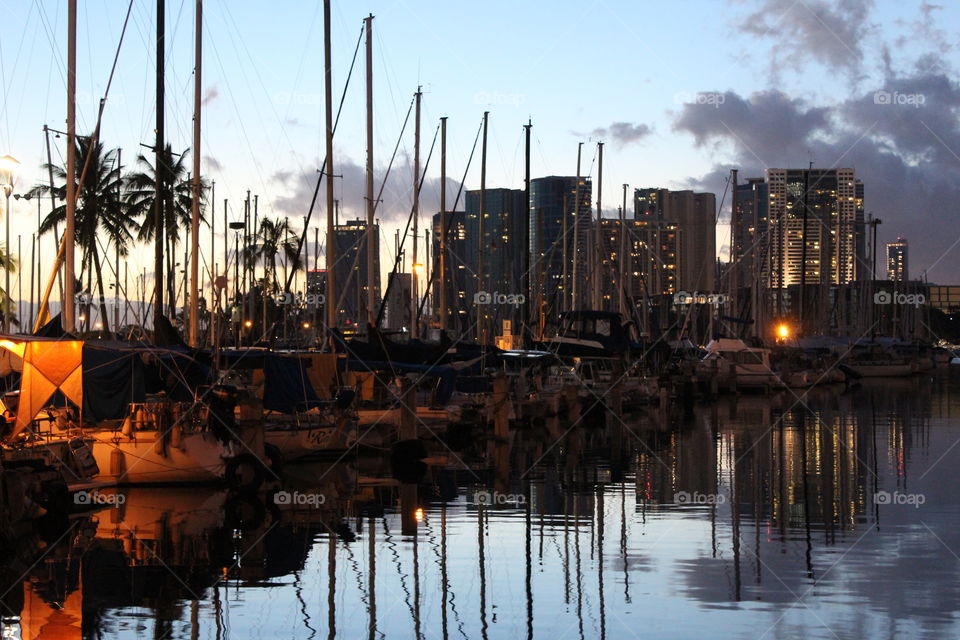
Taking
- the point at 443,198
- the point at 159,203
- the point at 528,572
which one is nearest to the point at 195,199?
the point at 159,203

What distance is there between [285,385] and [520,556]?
14.7m

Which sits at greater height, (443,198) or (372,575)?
(443,198)

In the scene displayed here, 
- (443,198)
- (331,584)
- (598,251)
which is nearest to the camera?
(331,584)

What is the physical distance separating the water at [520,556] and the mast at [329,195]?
581 cm

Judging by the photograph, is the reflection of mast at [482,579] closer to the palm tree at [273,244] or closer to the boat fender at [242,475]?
the boat fender at [242,475]

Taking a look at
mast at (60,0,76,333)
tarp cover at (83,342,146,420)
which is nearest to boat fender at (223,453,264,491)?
tarp cover at (83,342,146,420)

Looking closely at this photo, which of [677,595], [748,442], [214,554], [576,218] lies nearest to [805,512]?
[677,595]

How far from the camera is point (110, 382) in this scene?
29.8 m

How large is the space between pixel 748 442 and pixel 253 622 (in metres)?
31.5

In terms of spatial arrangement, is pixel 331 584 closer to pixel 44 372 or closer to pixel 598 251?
pixel 44 372

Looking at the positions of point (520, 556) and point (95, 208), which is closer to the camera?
point (520, 556)

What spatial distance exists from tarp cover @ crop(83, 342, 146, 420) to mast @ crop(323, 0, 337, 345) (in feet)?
35.9

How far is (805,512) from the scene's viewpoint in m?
27.7

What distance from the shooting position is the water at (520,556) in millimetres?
17000
